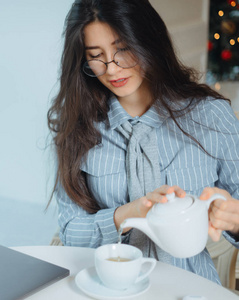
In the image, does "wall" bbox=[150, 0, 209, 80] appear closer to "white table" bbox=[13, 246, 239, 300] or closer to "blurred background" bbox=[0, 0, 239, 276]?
"blurred background" bbox=[0, 0, 239, 276]

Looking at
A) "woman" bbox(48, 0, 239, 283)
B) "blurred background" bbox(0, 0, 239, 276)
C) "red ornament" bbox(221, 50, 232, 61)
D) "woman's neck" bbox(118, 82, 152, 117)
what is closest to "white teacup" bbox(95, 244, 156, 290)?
"woman" bbox(48, 0, 239, 283)

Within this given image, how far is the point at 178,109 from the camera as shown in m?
1.29

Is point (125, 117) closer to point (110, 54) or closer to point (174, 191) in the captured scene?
point (110, 54)

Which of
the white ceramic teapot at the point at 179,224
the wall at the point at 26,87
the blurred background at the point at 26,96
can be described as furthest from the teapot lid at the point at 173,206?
the wall at the point at 26,87

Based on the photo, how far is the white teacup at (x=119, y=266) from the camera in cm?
78

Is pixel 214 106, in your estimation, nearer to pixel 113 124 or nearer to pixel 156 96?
pixel 156 96

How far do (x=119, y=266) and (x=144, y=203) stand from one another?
179 millimetres

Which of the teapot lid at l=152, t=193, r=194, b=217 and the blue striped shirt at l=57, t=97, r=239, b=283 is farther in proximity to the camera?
the blue striped shirt at l=57, t=97, r=239, b=283

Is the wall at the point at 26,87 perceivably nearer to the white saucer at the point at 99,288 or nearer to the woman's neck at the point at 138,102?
the woman's neck at the point at 138,102

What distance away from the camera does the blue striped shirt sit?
1.25 meters

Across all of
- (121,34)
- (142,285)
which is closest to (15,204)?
(121,34)

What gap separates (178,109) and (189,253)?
0.56 metres

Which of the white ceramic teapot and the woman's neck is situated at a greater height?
the woman's neck

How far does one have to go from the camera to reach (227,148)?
1.26 metres
